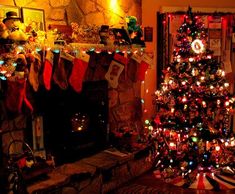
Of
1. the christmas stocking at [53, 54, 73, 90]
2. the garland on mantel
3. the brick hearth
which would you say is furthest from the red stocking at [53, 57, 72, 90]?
the brick hearth

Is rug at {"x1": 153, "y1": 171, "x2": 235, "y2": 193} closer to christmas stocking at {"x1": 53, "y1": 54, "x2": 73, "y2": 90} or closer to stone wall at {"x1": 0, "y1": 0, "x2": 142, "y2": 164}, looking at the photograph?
stone wall at {"x1": 0, "y1": 0, "x2": 142, "y2": 164}

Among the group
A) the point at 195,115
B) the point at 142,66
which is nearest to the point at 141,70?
the point at 142,66

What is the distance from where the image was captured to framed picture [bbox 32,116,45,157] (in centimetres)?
307

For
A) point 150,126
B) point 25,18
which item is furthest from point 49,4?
point 150,126

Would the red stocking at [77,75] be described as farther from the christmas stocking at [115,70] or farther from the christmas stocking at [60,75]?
the christmas stocking at [115,70]

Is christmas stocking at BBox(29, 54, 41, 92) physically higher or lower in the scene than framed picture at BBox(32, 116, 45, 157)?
higher

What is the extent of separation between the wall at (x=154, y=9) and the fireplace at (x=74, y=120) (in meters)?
1.01

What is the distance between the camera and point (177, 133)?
3.75 m

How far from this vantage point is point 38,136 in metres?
3.11

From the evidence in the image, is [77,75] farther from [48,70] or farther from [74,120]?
[74,120]

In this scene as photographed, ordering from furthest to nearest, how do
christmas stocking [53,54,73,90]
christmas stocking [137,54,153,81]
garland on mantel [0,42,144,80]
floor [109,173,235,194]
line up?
christmas stocking [137,54,153,81] → floor [109,173,235,194] → christmas stocking [53,54,73,90] → garland on mantel [0,42,144,80]

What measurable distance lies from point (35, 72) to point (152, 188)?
5.60 ft

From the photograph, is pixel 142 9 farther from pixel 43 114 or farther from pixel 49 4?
pixel 43 114

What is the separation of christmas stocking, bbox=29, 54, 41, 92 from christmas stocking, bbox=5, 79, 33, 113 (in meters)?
0.12
